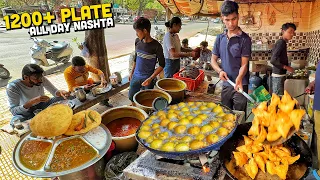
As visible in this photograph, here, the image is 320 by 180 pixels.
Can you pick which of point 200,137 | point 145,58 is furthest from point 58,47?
point 200,137

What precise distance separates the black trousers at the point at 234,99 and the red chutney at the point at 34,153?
2413 mm

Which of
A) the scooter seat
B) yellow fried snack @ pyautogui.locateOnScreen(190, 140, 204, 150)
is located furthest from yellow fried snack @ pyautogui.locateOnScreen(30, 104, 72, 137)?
the scooter seat

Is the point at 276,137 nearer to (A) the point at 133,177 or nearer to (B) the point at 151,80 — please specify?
(A) the point at 133,177

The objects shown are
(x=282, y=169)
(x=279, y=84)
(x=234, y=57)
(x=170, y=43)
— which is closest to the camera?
(x=282, y=169)

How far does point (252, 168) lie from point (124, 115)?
182 centimetres

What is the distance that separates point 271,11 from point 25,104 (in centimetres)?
818

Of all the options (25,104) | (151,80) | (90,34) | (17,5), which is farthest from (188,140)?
(17,5)

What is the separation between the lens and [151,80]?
163 inches

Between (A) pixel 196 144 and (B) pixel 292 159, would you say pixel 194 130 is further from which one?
(B) pixel 292 159

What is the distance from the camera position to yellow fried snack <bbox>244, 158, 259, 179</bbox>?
1.60 m

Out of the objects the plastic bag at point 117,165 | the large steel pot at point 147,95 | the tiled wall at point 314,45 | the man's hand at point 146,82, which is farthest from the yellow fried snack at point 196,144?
the tiled wall at point 314,45

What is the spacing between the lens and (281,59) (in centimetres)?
482

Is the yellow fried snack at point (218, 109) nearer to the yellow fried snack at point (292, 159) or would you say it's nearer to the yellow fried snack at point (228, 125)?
the yellow fried snack at point (228, 125)

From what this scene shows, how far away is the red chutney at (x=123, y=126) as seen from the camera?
273cm
